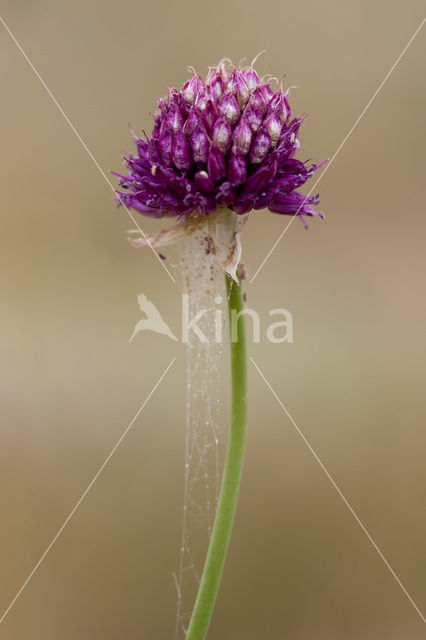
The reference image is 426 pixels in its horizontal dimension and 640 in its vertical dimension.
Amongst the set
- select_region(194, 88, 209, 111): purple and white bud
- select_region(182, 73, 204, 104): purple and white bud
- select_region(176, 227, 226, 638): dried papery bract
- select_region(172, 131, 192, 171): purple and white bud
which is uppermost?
select_region(182, 73, 204, 104): purple and white bud

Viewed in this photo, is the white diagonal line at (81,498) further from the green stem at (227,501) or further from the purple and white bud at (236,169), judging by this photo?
the purple and white bud at (236,169)

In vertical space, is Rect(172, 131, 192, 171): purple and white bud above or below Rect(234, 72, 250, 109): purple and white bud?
below

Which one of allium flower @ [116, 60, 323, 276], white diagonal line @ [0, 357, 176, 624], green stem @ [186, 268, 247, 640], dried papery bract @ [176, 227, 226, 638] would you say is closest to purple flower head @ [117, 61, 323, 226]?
allium flower @ [116, 60, 323, 276]

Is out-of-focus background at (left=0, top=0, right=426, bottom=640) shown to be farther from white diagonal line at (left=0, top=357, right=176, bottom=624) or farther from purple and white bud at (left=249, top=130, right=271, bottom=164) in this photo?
purple and white bud at (left=249, top=130, right=271, bottom=164)

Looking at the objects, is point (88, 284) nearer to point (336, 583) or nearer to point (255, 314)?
point (255, 314)

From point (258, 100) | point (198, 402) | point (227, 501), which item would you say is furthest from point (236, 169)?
point (198, 402)

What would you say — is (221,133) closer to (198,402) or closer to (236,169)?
(236,169)

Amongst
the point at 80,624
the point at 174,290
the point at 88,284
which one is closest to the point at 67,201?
the point at 88,284
